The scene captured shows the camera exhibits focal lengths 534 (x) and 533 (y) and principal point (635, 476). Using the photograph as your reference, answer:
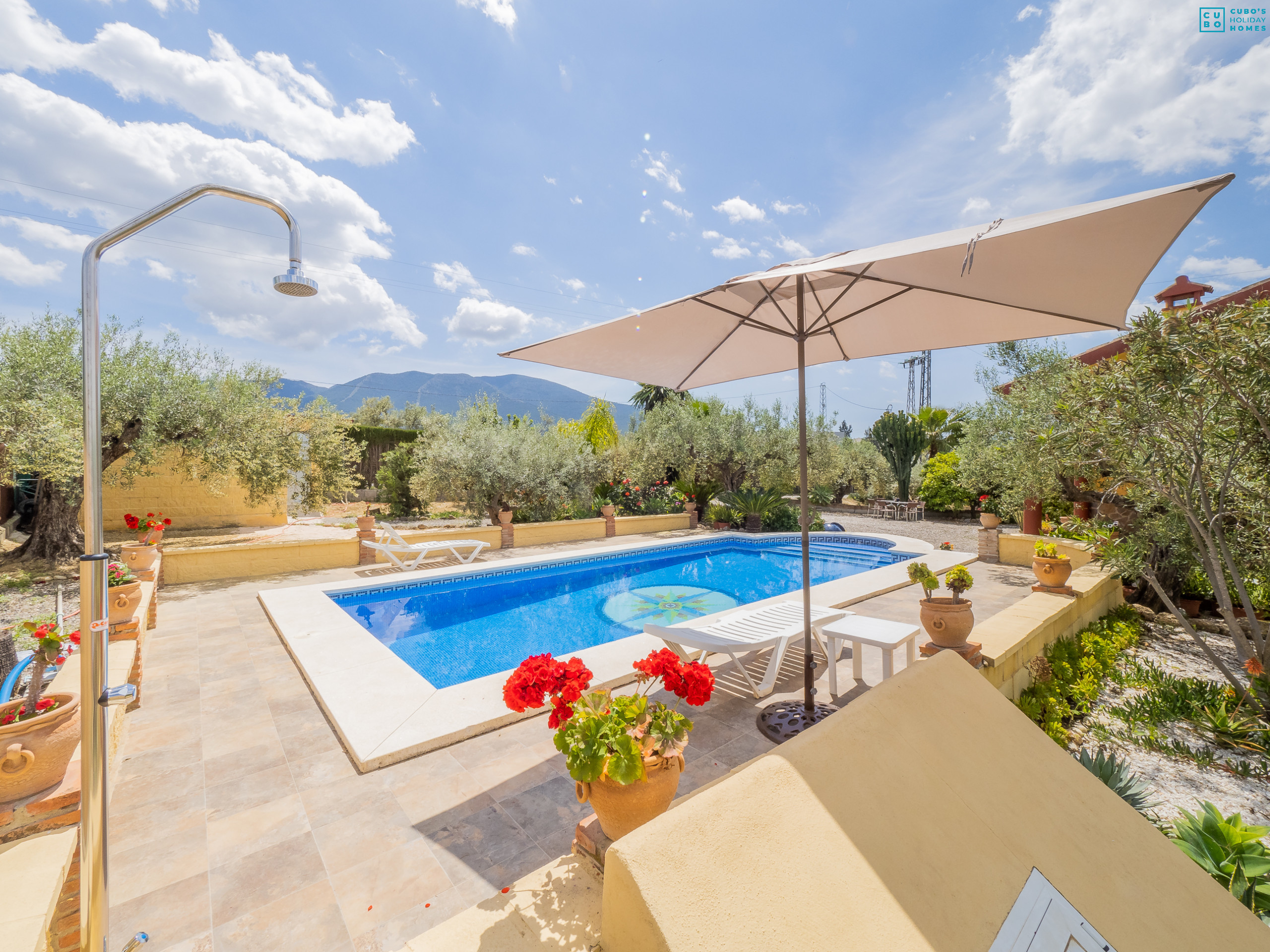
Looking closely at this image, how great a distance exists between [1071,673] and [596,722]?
16.1 feet

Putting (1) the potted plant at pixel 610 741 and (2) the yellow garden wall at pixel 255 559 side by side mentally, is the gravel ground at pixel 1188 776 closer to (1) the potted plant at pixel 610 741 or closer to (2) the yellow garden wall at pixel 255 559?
(1) the potted plant at pixel 610 741

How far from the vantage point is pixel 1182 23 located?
4598mm

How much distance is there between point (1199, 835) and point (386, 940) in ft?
11.5

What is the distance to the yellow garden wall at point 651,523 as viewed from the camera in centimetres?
1347

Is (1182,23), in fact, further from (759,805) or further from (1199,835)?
(759,805)

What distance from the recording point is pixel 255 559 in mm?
8570

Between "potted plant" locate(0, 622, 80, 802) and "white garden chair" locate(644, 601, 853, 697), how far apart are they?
3143mm

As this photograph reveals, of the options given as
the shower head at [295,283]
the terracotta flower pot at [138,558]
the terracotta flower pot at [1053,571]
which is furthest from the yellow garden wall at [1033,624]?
the terracotta flower pot at [138,558]

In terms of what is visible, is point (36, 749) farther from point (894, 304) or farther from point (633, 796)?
point (894, 304)

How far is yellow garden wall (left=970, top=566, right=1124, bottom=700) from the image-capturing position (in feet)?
13.3

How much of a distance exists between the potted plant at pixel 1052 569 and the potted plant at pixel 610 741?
5.76m

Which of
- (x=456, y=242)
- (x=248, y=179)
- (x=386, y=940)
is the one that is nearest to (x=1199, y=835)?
(x=386, y=940)

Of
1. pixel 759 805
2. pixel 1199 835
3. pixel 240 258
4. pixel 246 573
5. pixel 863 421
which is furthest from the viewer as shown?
pixel 863 421

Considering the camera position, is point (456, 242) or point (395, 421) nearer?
point (456, 242)
